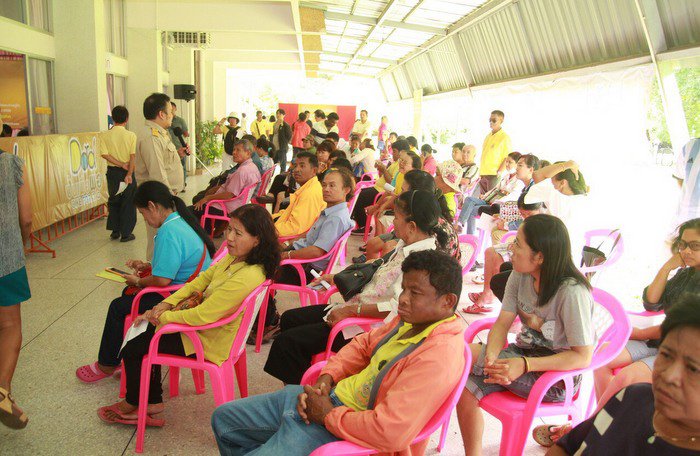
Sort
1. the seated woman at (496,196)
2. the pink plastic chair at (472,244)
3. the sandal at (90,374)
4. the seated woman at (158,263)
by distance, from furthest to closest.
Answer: the seated woman at (496,196) → the pink plastic chair at (472,244) → the sandal at (90,374) → the seated woman at (158,263)

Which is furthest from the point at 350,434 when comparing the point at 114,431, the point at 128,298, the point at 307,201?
the point at 307,201

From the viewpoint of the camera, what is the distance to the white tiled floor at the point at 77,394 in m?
2.58

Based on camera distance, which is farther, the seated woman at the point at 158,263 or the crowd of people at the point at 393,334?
the seated woman at the point at 158,263

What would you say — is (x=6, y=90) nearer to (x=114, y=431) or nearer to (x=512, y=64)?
(x=114, y=431)

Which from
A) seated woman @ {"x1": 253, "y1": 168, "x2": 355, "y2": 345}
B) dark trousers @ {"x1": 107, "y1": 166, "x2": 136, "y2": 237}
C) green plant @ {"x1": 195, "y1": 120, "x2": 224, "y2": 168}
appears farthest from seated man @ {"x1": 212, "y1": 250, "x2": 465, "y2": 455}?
green plant @ {"x1": 195, "y1": 120, "x2": 224, "y2": 168}

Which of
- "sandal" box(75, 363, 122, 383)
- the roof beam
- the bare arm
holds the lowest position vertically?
"sandal" box(75, 363, 122, 383)

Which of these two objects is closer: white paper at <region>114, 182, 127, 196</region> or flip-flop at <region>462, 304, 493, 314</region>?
flip-flop at <region>462, 304, 493, 314</region>

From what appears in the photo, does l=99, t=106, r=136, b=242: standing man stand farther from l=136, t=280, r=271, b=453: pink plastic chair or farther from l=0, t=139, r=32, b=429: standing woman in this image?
l=136, t=280, r=271, b=453: pink plastic chair

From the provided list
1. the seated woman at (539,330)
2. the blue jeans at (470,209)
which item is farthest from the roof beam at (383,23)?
the seated woman at (539,330)

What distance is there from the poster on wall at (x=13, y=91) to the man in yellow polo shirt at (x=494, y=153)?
6.46 meters

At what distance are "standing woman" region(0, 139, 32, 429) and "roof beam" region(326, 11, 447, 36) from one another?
11604 millimetres

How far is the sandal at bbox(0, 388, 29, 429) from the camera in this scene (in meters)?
2.41

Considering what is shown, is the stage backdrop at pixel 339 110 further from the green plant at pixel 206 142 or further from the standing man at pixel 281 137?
the standing man at pixel 281 137

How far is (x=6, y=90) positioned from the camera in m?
6.98
